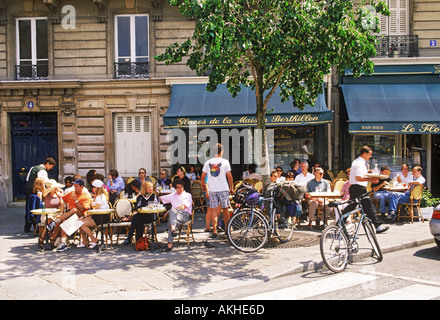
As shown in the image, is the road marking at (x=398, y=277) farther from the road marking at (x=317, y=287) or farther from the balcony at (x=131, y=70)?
the balcony at (x=131, y=70)

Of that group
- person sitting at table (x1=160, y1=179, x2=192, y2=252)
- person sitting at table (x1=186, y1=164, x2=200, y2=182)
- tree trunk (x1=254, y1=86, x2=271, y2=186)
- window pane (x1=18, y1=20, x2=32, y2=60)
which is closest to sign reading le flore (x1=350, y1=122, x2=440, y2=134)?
person sitting at table (x1=186, y1=164, x2=200, y2=182)

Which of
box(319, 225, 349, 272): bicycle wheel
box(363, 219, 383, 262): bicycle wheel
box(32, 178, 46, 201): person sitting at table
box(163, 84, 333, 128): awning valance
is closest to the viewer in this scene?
box(319, 225, 349, 272): bicycle wheel

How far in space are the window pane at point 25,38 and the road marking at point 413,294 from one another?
14.2m

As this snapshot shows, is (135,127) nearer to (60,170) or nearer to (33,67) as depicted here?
(60,170)

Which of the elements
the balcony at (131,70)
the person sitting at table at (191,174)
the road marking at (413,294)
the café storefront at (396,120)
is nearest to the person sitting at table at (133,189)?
the person sitting at table at (191,174)

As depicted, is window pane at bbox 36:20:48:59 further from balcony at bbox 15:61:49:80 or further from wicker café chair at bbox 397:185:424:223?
wicker café chair at bbox 397:185:424:223

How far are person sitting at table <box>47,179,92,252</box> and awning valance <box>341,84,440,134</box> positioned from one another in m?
8.16

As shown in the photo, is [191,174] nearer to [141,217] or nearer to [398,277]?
[141,217]

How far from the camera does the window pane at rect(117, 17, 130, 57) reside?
1479 centimetres

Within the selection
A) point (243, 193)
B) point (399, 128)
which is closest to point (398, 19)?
point (399, 128)

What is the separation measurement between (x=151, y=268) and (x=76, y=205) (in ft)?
7.69

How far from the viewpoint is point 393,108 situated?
13109 millimetres

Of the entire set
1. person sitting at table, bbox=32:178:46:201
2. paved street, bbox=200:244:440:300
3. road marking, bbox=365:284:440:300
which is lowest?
paved street, bbox=200:244:440:300

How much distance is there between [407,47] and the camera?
1428 cm
